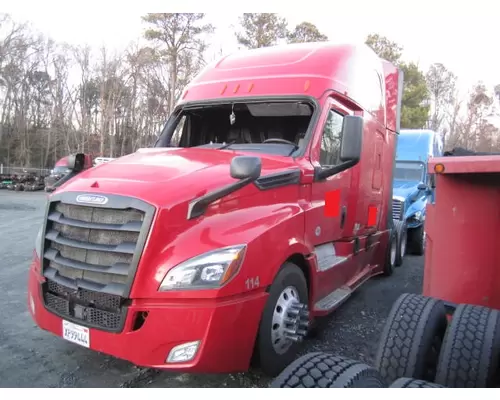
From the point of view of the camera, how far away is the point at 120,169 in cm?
338

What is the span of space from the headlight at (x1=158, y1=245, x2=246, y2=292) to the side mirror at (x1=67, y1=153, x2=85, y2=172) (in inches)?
78.0

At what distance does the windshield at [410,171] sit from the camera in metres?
9.86

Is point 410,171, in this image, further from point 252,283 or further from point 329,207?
point 252,283

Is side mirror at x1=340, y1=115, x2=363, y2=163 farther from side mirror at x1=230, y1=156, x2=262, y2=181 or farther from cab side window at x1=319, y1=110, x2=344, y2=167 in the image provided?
side mirror at x1=230, y1=156, x2=262, y2=181

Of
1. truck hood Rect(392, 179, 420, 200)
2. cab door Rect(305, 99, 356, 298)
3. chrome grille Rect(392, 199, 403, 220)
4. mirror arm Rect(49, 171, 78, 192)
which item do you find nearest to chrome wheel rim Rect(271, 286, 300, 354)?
cab door Rect(305, 99, 356, 298)

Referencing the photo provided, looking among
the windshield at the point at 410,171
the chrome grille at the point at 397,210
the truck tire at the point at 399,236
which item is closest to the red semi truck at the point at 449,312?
the truck tire at the point at 399,236

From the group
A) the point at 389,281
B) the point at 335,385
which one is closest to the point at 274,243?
the point at 335,385

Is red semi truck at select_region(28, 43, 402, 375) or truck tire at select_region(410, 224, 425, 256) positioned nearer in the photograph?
red semi truck at select_region(28, 43, 402, 375)

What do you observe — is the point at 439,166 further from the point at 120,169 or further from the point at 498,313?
the point at 120,169

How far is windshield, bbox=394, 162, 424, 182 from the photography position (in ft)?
32.4

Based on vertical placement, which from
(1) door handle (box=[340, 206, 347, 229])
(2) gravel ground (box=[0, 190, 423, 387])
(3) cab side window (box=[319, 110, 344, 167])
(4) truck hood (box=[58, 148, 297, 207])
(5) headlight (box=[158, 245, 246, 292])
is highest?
(3) cab side window (box=[319, 110, 344, 167])

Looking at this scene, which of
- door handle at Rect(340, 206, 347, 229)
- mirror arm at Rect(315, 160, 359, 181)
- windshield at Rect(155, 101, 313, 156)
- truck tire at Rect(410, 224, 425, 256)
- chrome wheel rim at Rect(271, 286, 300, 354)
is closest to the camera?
chrome wheel rim at Rect(271, 286, 300, 354)

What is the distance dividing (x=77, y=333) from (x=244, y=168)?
170 cm

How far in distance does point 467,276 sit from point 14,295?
522cm
